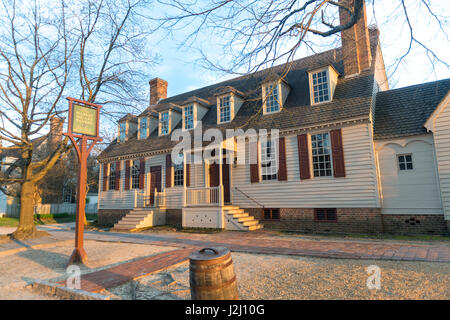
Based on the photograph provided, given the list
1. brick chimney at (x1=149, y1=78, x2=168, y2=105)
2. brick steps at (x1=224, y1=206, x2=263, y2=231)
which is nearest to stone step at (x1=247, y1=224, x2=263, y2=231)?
brick steps at (x1=224, y1=206, x2=263, y2=231)

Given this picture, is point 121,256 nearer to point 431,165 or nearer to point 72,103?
point 72,103

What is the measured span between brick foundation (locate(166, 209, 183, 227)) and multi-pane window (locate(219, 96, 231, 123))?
18.7 feet

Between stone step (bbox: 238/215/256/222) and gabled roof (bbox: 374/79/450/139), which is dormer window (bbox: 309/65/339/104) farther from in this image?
stone step (bbox: 238/215/256/222)

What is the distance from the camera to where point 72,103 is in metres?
7.13

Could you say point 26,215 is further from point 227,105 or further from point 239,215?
point 227,105

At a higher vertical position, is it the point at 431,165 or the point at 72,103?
the point at 72,103

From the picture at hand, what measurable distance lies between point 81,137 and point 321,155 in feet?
30.7

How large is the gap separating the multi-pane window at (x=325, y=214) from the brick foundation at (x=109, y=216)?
39.0 ft

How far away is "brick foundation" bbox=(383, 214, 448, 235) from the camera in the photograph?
982 centimetres

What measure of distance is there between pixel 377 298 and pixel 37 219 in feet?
88.2

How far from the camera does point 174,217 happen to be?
49.9 feet

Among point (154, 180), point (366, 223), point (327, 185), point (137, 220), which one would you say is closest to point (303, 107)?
point (327, 185)

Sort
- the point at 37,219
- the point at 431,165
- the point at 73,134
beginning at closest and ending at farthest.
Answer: the point at 73,134 → the point at 431,165 → the point at 37,219
